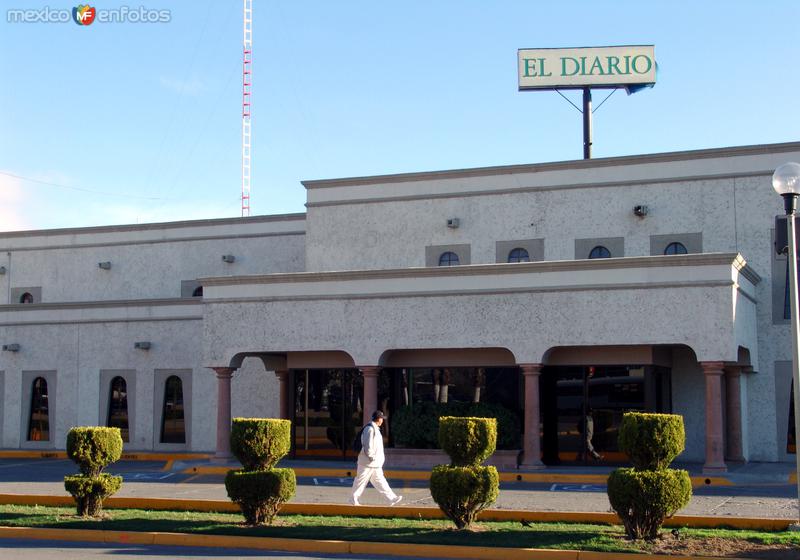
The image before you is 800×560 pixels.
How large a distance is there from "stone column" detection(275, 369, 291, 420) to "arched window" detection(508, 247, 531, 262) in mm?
7954

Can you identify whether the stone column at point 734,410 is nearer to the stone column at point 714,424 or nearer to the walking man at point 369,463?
the stone column at point 714,424

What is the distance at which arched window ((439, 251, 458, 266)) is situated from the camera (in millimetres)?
31875

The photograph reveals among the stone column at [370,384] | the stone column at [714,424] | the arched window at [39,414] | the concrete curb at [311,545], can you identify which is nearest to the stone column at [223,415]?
the stone column at [370,384]

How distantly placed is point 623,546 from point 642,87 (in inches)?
945

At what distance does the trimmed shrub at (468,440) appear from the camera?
1583 centimetres

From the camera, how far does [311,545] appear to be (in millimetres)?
15000

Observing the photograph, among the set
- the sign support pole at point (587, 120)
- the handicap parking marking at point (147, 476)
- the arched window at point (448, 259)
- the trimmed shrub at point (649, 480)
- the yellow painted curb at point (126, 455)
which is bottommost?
the yellow painted curb at point (126, 455)

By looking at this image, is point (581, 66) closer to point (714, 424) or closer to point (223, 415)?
point (714, 424)

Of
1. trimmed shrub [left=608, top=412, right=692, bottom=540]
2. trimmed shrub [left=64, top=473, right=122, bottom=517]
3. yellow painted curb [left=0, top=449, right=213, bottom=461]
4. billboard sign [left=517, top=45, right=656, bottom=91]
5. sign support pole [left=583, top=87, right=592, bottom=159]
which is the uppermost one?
billboard sign [left=517, top=45, right=656, bottom=91]

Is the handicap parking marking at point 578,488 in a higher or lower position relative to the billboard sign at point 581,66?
lower

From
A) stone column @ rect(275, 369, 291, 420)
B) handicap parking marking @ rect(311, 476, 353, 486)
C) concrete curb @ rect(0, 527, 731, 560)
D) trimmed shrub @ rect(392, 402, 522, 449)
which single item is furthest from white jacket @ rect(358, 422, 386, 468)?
stone column @ rect(275, 369, 291, 420)

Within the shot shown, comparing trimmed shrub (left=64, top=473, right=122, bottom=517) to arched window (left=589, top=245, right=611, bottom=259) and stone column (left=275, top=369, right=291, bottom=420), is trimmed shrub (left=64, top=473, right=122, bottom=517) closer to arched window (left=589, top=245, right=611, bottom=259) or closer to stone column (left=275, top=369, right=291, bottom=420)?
stone column (left=275, top=369, right=291, bottom=420)

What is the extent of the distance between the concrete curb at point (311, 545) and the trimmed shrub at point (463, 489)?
1222mm

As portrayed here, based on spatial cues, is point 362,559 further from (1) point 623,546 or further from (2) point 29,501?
(2) point 29,501
